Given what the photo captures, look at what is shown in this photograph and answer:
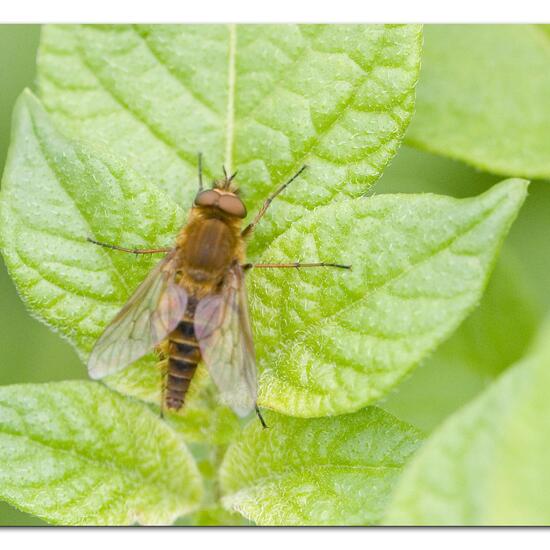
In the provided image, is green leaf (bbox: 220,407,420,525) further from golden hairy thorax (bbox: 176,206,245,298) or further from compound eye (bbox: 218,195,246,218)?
compound eye (bbox: 218,195,246,218)

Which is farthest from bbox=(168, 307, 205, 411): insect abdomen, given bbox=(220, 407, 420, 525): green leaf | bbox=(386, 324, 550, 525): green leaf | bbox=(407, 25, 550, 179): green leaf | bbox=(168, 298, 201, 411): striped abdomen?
bbox=(407, 25, 550, 179): green leaf

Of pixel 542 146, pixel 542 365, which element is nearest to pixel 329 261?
pixel 542 365

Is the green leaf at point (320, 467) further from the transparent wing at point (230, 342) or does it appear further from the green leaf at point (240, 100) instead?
the green leaf at point (240, 100)

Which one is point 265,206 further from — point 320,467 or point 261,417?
point 320,467

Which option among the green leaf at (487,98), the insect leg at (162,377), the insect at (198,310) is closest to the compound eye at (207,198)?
the insect at (198,310)

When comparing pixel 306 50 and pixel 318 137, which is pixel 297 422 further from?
pixel 306 50

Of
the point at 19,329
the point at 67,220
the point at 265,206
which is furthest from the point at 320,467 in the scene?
the point at 19,329
